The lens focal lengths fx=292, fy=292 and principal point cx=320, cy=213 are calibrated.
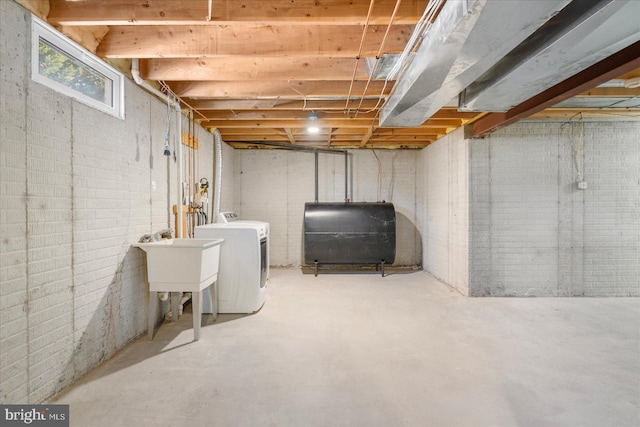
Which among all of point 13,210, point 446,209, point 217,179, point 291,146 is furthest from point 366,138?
point 13,210

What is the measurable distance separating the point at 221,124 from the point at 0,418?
11.3 feet

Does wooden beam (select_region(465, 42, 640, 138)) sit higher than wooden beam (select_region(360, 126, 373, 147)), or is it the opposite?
wooden beam (select_region(360, 126, 373, 147))

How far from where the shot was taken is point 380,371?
2.07 metres

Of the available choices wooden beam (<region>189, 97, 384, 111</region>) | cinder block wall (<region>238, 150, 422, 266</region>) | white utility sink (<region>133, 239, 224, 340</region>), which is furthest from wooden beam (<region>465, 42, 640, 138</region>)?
white utility sink (<region>133, 239, 224, 340</region>)

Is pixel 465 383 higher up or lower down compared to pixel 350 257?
lower down

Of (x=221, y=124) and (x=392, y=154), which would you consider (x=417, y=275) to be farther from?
(x=221, y=124)

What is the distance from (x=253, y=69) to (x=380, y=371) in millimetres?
2667

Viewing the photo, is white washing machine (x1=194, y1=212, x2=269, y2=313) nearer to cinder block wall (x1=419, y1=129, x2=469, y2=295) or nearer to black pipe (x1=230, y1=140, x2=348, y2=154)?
black pipe (x1=230, y1=140, x2=348, y2=154)

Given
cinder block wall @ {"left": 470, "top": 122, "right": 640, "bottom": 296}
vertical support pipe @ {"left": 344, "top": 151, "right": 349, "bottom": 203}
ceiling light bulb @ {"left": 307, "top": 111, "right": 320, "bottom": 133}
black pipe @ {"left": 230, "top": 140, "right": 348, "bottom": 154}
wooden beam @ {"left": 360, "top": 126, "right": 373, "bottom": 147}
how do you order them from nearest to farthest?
ceiling light bulb @ {"left": 307, "top": 111, "right": 320, "bottom": 133}
cinder block wall @ {"left": 470, "top": 122, "right": 640, "bottom": 296}
wooden beam @ {"left": 360, "top": 126, "right": 373, "bottom": 147}
black pipe @ {"left": 230, "top": 140, "right": 348, "bottom": 154}
vertical support pipe @ {"left": 344, "top": 151, "right": 349, "bottom": 203}

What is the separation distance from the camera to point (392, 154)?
565cm

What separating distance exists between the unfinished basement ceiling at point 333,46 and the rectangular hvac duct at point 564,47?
0.02 m

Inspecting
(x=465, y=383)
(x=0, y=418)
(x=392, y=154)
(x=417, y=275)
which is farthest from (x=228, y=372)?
(x=392, y=154)

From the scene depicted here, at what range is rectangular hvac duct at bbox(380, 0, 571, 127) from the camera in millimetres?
1281

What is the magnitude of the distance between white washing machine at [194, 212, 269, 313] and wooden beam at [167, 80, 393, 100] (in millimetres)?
1382
